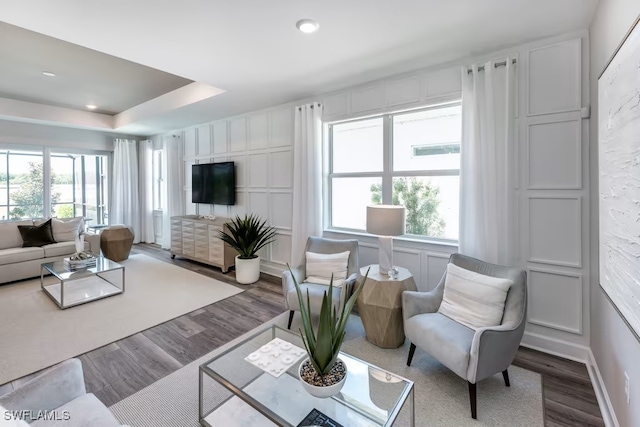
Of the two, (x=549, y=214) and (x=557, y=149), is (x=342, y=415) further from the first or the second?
(x=557, y=149)

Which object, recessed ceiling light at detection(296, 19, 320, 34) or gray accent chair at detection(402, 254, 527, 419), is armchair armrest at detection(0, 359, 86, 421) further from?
recessed ceiling light at detection(296, 19, 320, 34)

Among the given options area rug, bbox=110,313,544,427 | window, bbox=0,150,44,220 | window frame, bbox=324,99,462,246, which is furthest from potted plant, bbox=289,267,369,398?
window, bbox=0,150,44,220

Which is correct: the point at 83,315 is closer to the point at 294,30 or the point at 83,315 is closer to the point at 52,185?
the point at 294,30

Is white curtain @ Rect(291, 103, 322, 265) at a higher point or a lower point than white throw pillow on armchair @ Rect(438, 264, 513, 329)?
higher

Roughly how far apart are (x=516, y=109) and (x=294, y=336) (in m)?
2.63

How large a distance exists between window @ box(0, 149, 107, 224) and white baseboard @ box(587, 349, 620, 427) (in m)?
8.38

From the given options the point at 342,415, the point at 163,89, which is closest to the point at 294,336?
the point at 342,415

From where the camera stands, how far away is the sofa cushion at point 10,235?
13.5 ft

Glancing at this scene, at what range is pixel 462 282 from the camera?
2.22m

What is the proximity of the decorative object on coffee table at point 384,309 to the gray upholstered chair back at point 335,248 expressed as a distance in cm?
55

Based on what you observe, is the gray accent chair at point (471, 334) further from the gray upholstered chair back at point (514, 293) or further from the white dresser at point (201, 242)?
the white dresser at point (201, 242)

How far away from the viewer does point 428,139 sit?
312 centimetres

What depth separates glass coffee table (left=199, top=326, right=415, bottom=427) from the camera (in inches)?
56.2

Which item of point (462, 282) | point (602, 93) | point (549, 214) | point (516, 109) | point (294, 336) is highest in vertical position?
point (516, 109)
